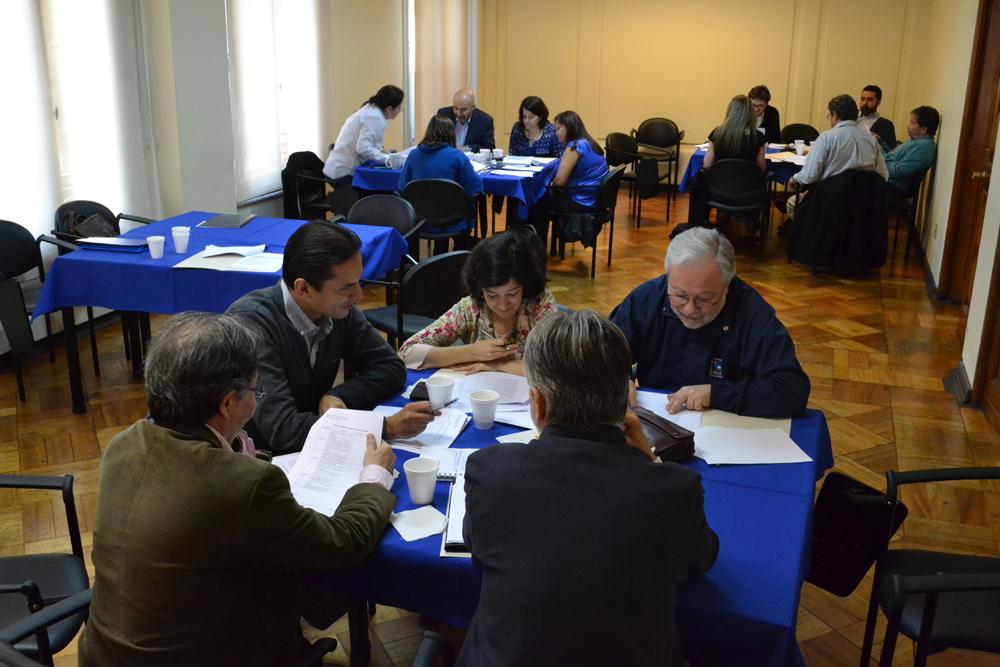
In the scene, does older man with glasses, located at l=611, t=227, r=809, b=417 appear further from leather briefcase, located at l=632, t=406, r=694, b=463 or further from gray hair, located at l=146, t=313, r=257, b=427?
gray hair, located at l=146, t=313, r=257, b=427

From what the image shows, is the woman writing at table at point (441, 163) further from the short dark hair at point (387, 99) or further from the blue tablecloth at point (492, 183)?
the short dark hair at point (387, 99)

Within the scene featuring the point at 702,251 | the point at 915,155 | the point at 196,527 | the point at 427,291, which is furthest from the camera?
the point at 915,155

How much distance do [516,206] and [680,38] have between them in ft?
16.7

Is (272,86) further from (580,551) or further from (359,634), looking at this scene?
(580,551)

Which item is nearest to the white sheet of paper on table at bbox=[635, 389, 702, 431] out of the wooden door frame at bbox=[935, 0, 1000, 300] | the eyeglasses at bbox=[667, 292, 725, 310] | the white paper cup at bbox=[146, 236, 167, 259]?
the eyeglasses at bbox=[667, 292, 725, 310]

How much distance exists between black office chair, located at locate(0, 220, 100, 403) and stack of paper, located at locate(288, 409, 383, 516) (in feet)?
8.38

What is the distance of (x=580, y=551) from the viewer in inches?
52.4

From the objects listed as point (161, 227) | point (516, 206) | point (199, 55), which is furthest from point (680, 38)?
point (161, 227)

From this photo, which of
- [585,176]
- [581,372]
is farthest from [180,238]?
[585,176]

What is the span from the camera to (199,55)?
5.35 meters

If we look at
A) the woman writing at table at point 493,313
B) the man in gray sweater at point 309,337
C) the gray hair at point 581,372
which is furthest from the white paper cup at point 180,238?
the gray hair at point 581,372

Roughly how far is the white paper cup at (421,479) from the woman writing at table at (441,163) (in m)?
4.29

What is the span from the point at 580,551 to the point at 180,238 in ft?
10.7

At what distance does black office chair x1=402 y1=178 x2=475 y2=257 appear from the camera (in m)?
5.88
